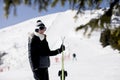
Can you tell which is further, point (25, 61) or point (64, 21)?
point (64, 21)

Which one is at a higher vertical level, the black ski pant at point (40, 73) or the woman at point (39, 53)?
the woman at point (39, 53)

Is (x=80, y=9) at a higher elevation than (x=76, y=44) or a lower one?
lower

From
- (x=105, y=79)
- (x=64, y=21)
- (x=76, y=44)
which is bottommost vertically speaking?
(x=105, y=79)

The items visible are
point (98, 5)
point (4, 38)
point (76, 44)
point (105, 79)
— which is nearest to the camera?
point (98, 5)

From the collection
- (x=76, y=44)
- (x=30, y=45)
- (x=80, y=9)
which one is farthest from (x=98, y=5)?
(x=76, y=44)

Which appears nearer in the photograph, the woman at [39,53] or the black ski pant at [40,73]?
the woman at [39,53]

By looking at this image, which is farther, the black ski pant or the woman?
the black ski pant

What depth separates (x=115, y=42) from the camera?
4199 mm

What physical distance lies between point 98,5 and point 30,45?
12.0ft

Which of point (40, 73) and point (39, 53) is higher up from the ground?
point (39, 53)

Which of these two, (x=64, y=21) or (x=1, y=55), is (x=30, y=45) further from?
(x=64, y=21)

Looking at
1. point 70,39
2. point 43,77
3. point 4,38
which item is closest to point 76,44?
point 70,39

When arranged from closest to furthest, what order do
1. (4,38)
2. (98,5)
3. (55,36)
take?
(98,5) < (55,36) < (4,38)

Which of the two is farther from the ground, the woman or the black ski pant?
the woman
